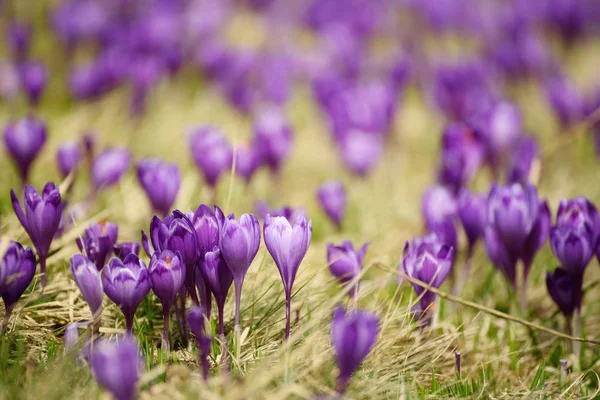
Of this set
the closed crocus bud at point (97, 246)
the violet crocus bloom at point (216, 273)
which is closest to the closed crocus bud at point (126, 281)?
the violet crocus bloom at point (216, 273)

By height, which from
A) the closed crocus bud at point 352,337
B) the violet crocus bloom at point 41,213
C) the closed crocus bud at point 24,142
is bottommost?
the closed crocus bud at point 352,337

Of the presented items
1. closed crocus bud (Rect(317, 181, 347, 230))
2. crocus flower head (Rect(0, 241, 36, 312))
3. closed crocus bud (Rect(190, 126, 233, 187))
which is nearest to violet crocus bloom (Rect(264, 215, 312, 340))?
crocus flower head (Rect(0, 241, 36, 312))

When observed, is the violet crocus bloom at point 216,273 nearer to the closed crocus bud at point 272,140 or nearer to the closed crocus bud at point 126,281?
the closed crocus bud at point 126,281

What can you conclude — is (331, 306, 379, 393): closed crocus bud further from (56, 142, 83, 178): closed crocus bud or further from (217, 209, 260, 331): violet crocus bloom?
(56, 142, 83, 178): closed crocus bud

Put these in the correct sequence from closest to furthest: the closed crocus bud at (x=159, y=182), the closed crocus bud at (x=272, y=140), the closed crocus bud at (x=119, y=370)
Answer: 1. the closed crocus bud at (x=119, y=370)
2. the closed crocus bud at (x=159, y=182)
3. the closed crocus bud at (x=272, y=140)

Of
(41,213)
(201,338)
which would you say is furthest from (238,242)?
(41,213)

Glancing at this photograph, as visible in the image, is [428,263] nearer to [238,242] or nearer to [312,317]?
[312,317]

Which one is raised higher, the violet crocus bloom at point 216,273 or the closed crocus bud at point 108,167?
the closed crocus bud at point 108,167

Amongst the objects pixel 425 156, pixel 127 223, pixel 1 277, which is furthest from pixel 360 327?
pixel 425 156
